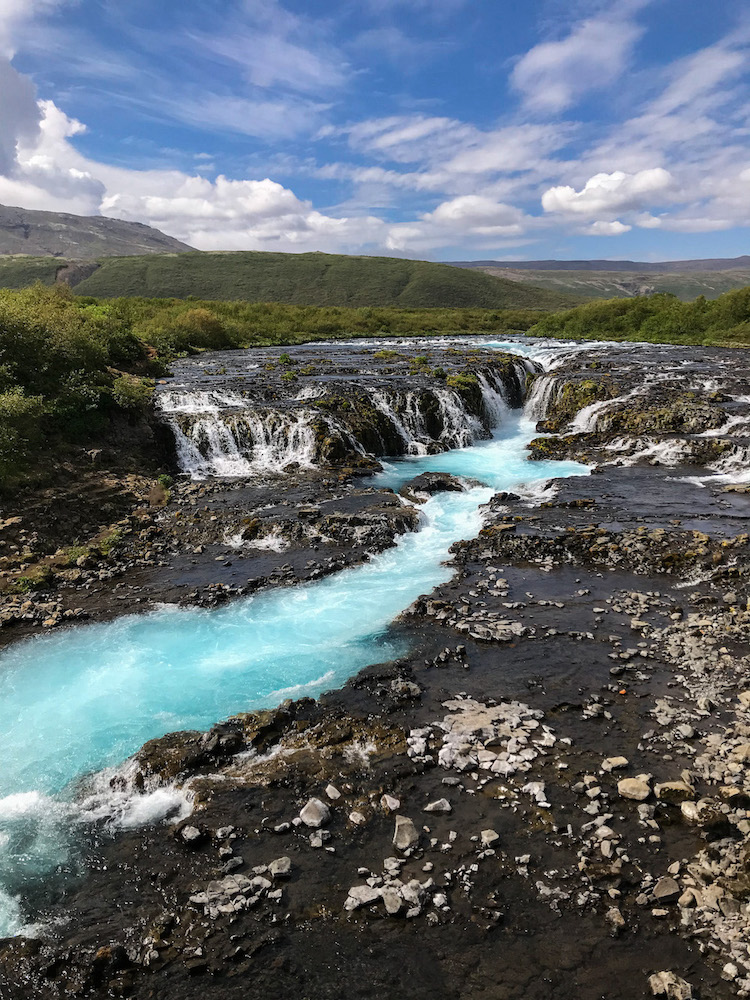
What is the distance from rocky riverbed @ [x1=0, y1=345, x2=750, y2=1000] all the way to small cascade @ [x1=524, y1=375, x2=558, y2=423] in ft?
73.7

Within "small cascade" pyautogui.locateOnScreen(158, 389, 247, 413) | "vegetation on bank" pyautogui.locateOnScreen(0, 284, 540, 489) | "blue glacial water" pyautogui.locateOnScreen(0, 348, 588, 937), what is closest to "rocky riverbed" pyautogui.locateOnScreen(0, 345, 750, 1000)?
"blue glacial water" pyautogui.locateOnScreen(0, 348, 588, 937)

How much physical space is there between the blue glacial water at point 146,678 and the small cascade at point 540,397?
2402 centimetres

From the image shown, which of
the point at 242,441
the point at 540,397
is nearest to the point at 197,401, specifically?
the point at 242,441

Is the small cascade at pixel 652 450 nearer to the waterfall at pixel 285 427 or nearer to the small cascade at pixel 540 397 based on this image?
the waterfall at pixel 285 427

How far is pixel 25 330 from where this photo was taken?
2886cm

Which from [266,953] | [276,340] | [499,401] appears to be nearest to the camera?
[266,953]

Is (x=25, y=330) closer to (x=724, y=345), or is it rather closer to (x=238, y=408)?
(x=238, y=408)

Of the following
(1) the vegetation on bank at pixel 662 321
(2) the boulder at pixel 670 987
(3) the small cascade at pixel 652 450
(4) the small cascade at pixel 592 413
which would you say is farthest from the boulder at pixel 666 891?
(1) the vegetation on bank at pixel 662 321

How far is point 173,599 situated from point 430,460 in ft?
60.8

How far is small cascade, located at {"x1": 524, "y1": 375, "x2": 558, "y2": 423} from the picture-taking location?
40.6 m

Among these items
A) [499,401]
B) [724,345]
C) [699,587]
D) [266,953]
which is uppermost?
[724,345]

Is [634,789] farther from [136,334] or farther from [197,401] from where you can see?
[136,334]

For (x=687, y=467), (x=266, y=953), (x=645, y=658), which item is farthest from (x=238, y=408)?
(x=266, y=953)

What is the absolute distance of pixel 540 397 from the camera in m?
41.6
